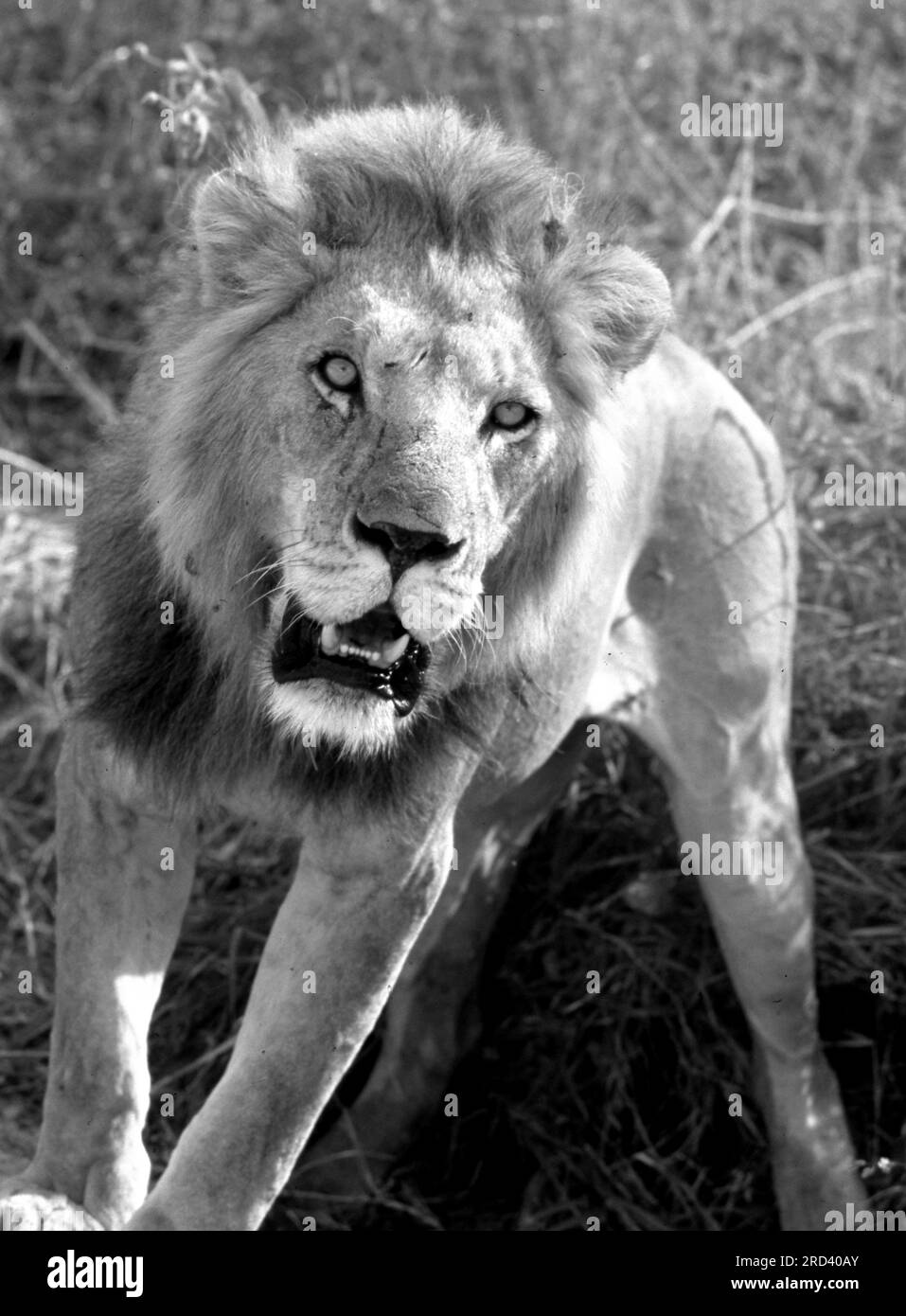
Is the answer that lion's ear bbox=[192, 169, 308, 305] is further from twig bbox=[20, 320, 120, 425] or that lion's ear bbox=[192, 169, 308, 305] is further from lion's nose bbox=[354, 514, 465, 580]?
twig bbox=[20, 320, 120, 425]

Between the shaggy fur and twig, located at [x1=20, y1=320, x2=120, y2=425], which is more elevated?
Result: twig, located at [x1=20, y1=320, x2=120, y2=425]

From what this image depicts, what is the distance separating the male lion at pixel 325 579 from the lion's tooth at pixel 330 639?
0.01 m

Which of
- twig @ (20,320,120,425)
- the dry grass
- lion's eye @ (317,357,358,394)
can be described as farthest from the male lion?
twig @ (20,320,120,425)

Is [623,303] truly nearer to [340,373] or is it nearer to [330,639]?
[340,373]

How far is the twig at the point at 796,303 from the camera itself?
5.99 m

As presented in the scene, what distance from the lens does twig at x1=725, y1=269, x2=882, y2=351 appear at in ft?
19.6

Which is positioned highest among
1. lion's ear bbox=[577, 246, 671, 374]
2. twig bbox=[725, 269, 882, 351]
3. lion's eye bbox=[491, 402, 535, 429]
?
twig bbox=[725, 269, 882, 351]

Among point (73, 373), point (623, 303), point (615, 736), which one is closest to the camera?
point (623, 303)

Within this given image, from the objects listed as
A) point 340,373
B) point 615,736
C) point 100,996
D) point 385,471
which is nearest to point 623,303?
point 340,373

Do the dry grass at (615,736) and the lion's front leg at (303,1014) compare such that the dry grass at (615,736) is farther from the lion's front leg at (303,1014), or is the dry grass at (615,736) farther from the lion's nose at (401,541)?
the lion's nose at (401,541)

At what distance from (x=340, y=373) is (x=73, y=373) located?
157 inches

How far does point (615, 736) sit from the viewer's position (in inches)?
216
